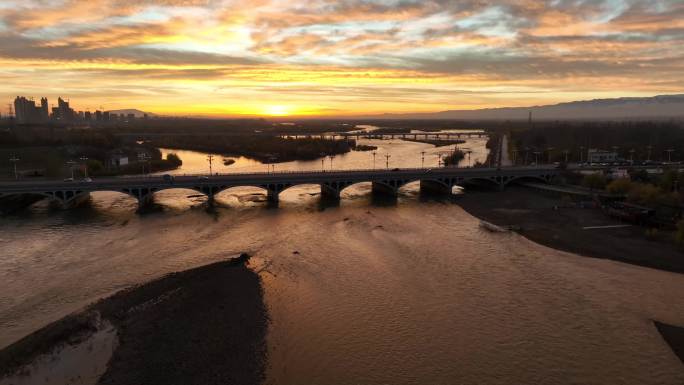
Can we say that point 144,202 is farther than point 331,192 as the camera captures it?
No

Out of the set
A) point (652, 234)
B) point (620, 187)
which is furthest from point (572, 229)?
point (620, 187)

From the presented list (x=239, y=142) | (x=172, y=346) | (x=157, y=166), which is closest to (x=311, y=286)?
(x=172, y=346)

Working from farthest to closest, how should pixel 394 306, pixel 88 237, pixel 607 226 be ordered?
pixel 607 226
pixel 88 237
pixel 394 306

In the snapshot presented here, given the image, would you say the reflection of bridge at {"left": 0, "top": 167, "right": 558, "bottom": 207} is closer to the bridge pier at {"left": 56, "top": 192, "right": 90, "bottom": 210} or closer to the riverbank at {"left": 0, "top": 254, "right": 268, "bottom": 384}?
the bridge pier at {"left": 56, "top": 192, "right": 90, "bottom": 210}

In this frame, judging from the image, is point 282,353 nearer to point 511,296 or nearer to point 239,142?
point 511,296

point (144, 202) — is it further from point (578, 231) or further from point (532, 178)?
point (532, 178)

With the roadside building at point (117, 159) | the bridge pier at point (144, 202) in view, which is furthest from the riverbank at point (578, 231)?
the roadside building at point (117, 159)
